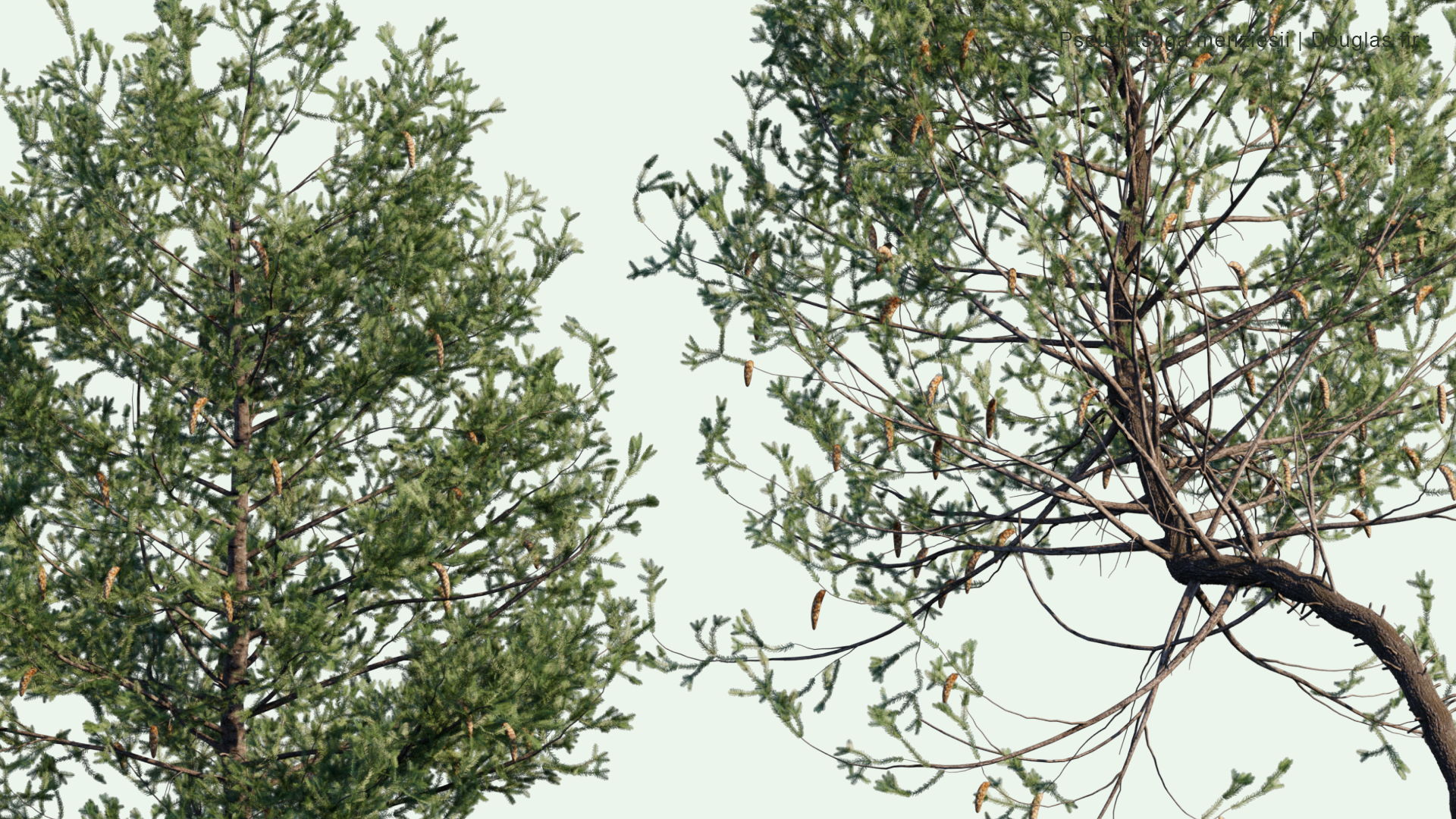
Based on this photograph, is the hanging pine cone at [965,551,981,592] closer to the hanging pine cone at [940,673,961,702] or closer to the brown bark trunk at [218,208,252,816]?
the hanging pine cone at [940,673,961,702]

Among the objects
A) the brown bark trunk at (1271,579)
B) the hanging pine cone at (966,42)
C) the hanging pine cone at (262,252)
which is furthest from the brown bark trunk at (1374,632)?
the hanging pine cone at (262,252)

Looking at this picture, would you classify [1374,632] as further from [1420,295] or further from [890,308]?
[890,308]

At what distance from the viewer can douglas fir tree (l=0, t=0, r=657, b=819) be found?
8.27 metres

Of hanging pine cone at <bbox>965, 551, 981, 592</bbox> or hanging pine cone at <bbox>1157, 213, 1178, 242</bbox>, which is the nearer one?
hanging pine cone at <bbox>1157, 213, 1178, 242</bbox>

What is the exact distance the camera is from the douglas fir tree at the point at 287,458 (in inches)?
326

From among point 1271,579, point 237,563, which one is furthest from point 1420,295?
point 237,563

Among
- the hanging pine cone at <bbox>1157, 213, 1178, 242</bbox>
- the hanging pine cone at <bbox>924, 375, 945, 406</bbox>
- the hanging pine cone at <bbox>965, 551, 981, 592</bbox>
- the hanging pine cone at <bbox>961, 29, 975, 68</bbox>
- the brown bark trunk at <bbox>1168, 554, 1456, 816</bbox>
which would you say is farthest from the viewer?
the hanging pine cone at <bbox>965, 551, 981, 592</bbox>

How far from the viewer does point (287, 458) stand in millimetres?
8758

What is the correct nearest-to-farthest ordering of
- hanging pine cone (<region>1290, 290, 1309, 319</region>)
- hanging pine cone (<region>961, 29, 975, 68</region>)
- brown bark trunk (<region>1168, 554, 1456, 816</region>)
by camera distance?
hanging pine cone (<region>1290, 290, 1309, 319</region>) → hanging pine cone (<region>961, 29, 975, 68</region>) → brown bark trunk (<region>1168, 554, 1456, 816</region>)

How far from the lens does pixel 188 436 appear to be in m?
8.95

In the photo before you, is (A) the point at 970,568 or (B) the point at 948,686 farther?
(A) the point at 970,568

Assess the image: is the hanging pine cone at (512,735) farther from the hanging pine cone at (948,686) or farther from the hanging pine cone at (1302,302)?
the hanging pine cone at (1302,302)

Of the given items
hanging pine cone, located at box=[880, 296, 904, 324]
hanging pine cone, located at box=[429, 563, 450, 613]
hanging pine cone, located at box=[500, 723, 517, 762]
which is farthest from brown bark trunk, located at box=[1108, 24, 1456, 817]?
hanging pine cone, located at box=[429, 563, 450, 613]

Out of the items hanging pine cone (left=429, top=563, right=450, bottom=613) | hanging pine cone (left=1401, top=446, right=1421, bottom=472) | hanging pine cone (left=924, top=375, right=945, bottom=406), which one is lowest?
hanging pine cone (left=429, top=563, right=450, bottom=613)
